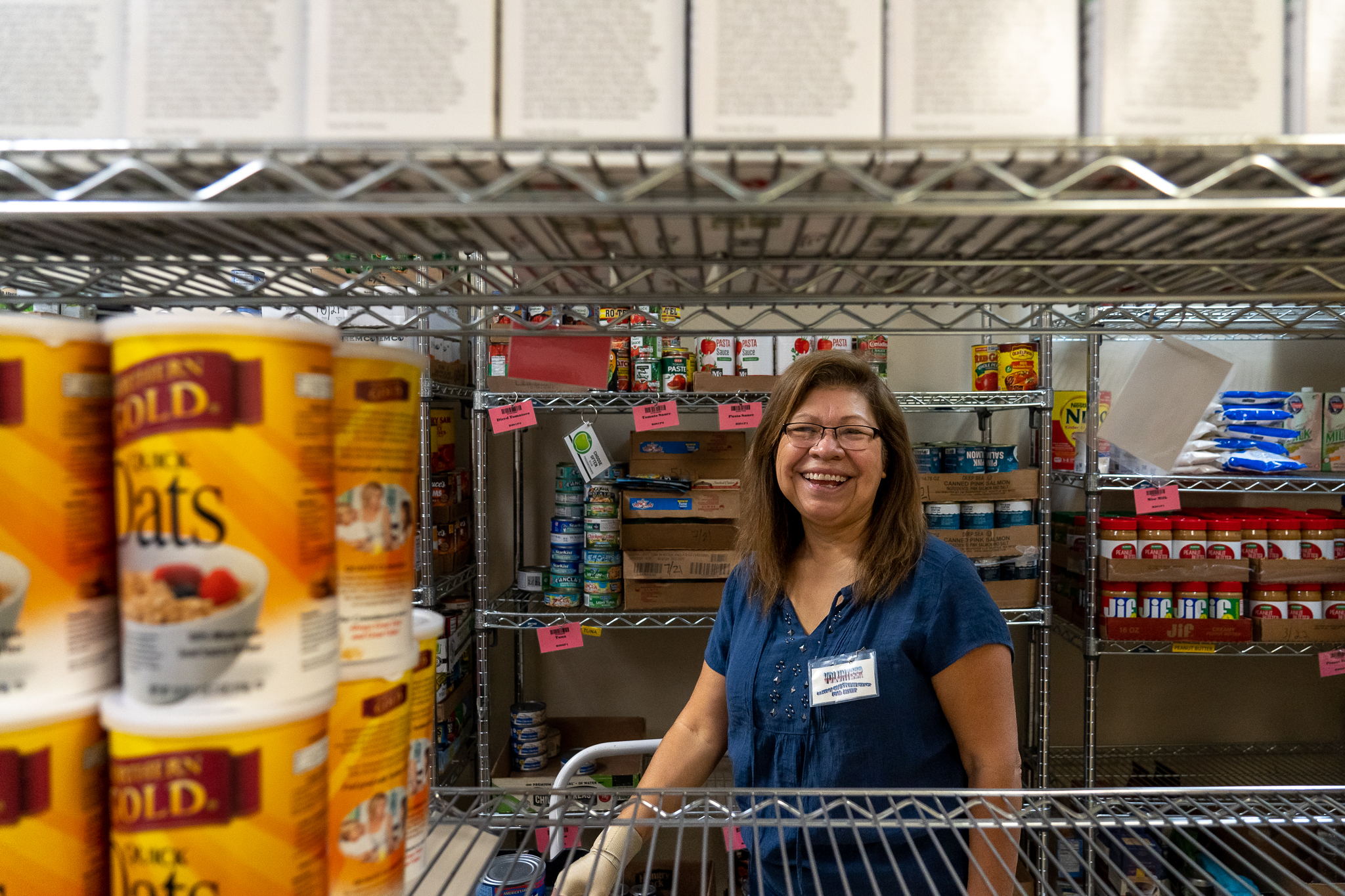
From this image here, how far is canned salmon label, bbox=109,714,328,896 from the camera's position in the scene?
17.8 inches

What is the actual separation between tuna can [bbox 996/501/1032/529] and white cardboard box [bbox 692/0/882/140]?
2.03 meters

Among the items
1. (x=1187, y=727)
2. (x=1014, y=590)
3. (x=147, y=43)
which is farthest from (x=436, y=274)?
(x=1187, y=727)

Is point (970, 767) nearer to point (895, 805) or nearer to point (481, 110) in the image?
point (895, 805)

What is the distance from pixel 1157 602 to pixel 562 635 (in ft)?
5.85

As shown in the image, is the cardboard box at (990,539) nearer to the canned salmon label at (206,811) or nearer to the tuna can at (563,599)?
the tuna can at (563,599)

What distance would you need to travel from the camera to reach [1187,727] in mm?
2719

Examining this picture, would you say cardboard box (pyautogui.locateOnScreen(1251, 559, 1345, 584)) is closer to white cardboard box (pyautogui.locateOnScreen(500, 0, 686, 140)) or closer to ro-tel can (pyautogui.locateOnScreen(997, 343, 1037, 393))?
ro-tel can (pyautogui.locateOnScreen(997, 343, 1037, 393))

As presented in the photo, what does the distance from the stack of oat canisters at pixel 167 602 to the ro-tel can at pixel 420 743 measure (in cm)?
9

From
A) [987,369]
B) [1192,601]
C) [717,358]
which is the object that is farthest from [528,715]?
[1192,601]

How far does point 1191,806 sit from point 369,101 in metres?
0.95

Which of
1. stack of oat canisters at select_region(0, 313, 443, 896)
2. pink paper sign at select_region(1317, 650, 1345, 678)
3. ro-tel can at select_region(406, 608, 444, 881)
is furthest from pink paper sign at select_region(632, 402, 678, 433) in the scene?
pink paper sign at select_region(1317, 650, 1345, 678)

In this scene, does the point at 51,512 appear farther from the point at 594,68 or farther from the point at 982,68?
the point at 982,68

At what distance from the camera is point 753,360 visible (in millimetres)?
2285

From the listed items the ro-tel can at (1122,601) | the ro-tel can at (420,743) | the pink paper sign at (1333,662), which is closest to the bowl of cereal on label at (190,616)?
the ro-tel can at (420,743)
